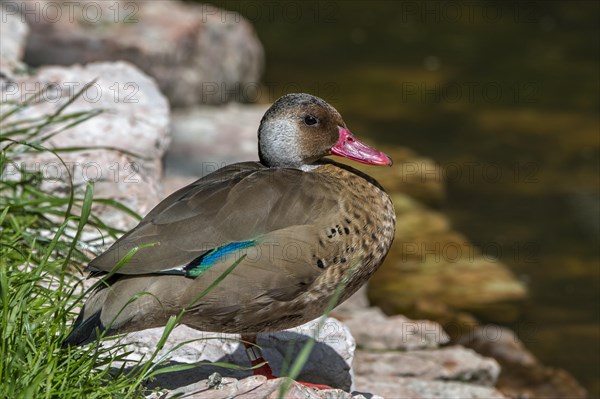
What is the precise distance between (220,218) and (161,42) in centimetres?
495

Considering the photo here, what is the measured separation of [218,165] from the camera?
770cm

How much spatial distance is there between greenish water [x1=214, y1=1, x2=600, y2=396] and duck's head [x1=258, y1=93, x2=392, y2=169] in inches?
99.8

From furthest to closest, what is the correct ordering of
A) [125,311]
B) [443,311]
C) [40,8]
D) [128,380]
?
[40,8], [443,311], [125,311], [128,380]

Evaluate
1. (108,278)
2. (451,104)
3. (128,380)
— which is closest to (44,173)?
(108,278)

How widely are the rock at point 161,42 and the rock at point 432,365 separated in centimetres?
385

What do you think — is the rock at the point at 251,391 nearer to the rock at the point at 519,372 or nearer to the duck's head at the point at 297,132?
the duck's head at the point at 297,132

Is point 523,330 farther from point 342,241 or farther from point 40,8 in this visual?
point 40,8

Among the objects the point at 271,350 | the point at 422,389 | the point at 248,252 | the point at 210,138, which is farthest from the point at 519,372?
the point at 210,138

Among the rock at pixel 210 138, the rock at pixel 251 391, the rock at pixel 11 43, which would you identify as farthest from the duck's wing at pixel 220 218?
the rock at pixel 210 138

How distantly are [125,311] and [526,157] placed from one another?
576 cm

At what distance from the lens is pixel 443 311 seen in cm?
639

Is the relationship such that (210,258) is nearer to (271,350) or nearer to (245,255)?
(245,255)

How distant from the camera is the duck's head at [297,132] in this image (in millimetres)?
4207

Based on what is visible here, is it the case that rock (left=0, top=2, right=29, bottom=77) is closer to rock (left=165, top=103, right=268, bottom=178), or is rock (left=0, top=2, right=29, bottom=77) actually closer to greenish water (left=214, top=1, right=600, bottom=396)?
rock (left=165, top=103, right=268, bottom=178)
